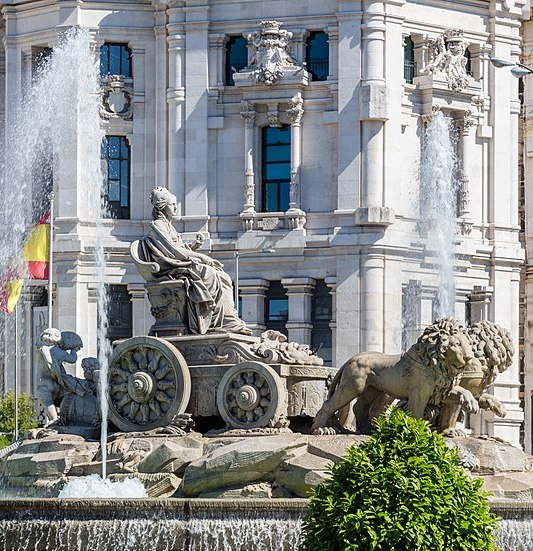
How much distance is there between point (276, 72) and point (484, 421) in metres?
13.6

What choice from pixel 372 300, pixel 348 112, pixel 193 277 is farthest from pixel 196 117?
pixel 193 277

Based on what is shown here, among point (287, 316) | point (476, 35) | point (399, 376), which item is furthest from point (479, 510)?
point (476, 35)

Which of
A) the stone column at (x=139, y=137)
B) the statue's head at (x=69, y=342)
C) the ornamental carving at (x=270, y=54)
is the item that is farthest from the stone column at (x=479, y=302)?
the statue's head at (x=69, y=342)

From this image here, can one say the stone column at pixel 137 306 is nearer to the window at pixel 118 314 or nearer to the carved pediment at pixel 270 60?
the window at pixel 118 314

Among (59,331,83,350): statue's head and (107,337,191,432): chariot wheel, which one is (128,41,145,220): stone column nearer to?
(59,331,83,350): statue's head

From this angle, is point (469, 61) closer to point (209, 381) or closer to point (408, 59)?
point (408, 59)

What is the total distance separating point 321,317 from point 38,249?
11667 mm

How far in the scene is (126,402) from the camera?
1428 inches

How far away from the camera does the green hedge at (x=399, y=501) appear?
2406cm

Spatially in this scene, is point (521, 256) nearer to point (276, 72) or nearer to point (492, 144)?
point (492, 144)

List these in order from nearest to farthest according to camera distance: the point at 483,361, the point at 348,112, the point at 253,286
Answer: the point at 483,361, the point at 348,112, the point at 253,286

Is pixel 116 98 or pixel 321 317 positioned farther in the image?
pixel 116 98

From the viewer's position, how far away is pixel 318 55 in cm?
7456

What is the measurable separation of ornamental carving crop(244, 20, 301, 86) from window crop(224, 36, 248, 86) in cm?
103
